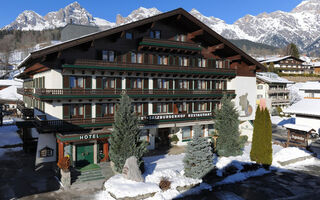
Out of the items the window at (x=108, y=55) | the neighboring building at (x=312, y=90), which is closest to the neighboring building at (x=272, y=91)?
the neighboring building at (x=312, y=90)

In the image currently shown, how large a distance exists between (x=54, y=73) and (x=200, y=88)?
19398mm

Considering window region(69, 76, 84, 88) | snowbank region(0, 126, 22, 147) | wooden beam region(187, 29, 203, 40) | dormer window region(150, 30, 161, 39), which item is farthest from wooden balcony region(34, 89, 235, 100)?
snowbank region(0, 126, 22, 147)

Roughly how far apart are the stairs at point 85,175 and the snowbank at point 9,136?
16652mm

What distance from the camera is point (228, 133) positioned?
1179 inches

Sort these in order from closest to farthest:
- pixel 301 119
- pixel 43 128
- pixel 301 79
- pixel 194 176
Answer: pixel 194 176
pixel 43 128
pixel 301 119
pixel 301 79

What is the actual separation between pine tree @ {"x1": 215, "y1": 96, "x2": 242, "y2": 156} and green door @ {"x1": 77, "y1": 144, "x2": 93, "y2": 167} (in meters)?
14.1

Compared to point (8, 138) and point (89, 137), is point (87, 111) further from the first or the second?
point (8, 138)

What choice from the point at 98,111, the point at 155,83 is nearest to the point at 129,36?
the point at 155,83

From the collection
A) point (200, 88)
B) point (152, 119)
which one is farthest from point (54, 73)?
point (200, 88)

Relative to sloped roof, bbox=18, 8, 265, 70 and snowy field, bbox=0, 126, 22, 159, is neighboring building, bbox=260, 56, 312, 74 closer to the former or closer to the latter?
sloped roof, bbox=18, 8, 265, 70

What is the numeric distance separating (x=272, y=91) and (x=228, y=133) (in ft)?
156

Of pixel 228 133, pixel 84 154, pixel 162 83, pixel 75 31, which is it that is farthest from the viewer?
pixel 162 83

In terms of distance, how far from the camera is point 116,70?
29.7 metres

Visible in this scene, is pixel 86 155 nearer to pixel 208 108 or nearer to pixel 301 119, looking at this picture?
pixel 208 108
